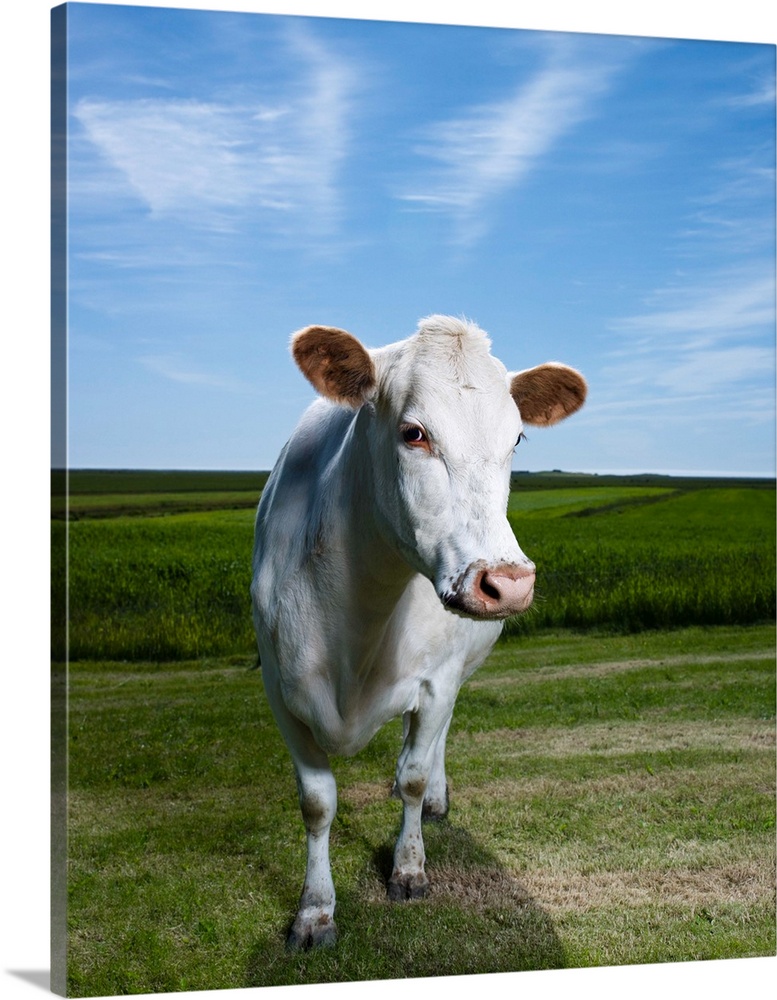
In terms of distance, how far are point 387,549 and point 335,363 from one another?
57 centimetres

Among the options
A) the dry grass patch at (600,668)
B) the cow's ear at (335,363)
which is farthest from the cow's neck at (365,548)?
the dry grass patch at (600,668)

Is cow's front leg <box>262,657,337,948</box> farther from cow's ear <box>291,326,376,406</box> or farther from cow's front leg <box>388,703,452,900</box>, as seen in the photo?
cow's ear <box>291,326,376,406</box>

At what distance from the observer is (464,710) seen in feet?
18.7

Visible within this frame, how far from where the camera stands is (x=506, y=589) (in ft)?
8.70

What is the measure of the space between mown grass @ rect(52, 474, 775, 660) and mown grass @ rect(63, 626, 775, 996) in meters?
0.13

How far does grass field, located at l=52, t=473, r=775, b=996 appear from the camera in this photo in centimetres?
411

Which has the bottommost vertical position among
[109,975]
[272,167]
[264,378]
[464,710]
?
[109,975]

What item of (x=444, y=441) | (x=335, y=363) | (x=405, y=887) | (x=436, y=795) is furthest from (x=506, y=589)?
(x=436, y=795)

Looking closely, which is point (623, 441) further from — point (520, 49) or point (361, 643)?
point (361, 643)

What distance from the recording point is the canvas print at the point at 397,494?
3.70m

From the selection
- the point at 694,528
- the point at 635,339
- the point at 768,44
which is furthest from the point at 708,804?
the point at 768,44

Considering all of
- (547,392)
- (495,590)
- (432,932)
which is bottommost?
(432,932)

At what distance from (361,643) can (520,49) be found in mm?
2612

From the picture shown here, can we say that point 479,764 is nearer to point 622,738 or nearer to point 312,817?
point 622,738
